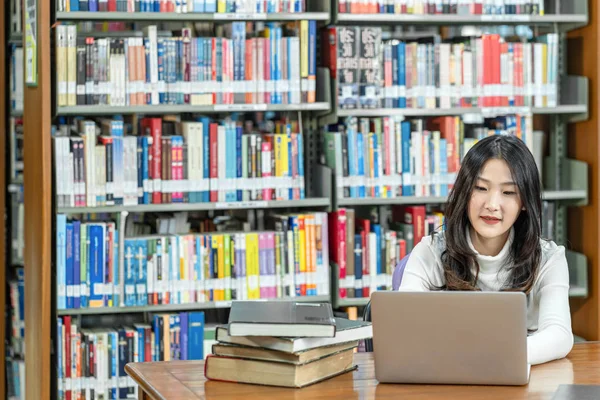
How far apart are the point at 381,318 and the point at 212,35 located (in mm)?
2312

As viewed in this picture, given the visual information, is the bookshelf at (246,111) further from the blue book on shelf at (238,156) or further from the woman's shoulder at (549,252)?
the woman's shoulder at (549,252)

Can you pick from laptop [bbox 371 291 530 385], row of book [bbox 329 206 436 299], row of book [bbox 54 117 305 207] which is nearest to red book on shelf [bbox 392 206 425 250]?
row of book [bbox 329 206 436 299]

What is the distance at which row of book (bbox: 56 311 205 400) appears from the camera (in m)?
3.88

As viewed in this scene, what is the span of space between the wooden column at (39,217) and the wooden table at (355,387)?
150cm

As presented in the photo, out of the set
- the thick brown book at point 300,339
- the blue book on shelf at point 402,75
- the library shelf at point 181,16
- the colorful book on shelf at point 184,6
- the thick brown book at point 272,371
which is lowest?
the thick brown book at point 272,371

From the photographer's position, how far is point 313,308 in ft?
7.55

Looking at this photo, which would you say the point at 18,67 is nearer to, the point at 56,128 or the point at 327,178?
the point at 56,128

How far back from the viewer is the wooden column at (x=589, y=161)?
416cm

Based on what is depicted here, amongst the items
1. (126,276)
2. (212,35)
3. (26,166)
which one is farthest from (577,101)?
(26,166)

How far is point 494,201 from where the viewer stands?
2520mm

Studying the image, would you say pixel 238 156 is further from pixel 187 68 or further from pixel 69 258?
pixel 69 258

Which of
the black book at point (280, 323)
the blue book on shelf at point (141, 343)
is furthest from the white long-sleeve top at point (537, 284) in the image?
the blue book on shelf at point (141, 343)

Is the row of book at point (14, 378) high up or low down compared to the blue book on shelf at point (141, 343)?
down

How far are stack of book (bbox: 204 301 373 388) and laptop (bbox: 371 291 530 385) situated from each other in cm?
12
